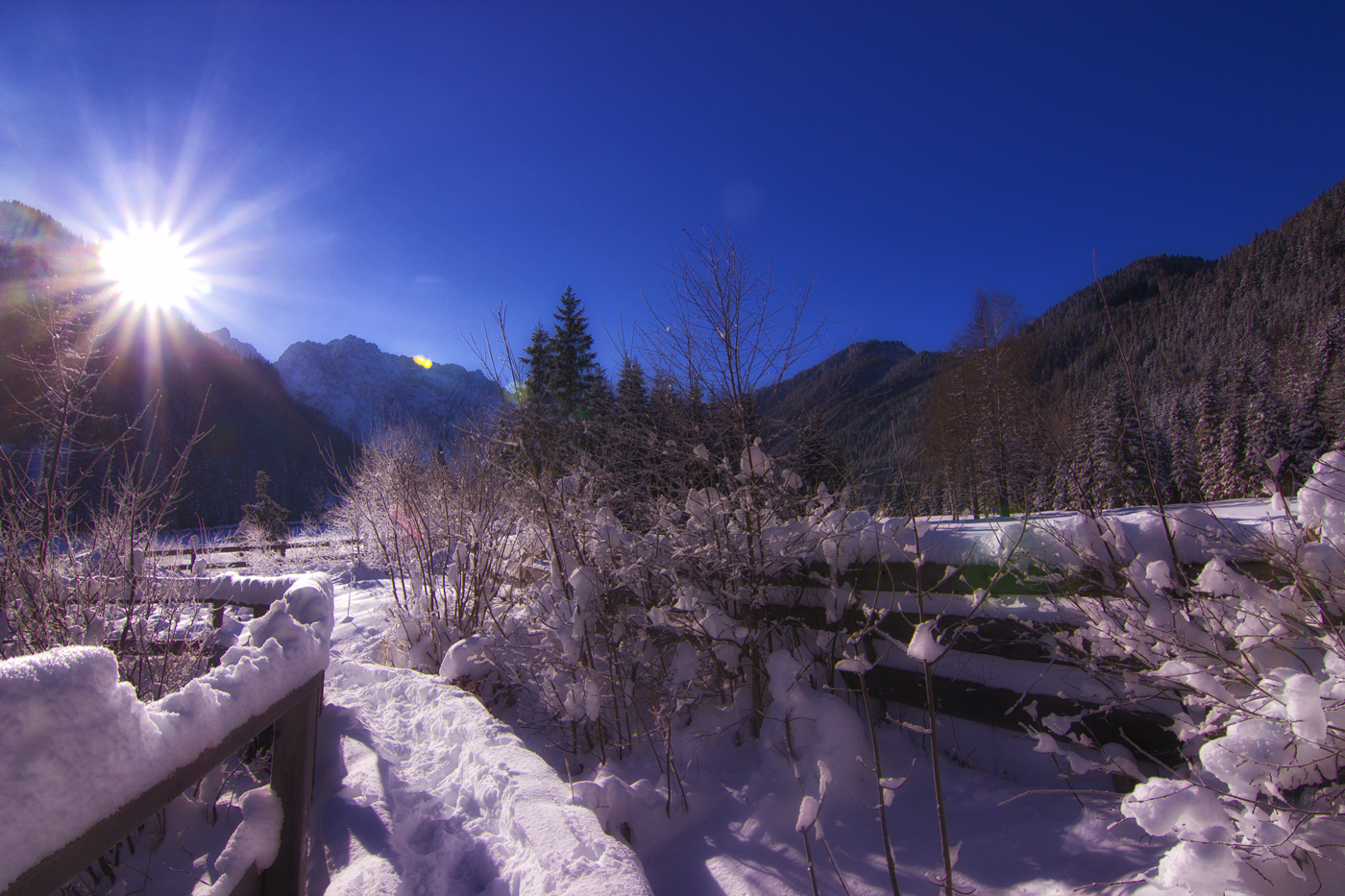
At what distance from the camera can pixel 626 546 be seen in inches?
161

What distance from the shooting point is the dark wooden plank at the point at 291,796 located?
6.11ft

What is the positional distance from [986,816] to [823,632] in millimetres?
1216

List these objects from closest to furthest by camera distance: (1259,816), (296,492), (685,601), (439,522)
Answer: (1259,816)
(685,601)
(439,522)
(296,492)

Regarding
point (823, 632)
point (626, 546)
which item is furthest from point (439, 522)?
point (823, 632)

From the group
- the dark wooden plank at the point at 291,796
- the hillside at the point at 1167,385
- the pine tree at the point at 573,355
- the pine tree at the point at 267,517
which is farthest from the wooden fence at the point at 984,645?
the pine tree at the point at 267,517

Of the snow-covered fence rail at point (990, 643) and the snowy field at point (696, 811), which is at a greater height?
the snow-covered fence rail at point (990, 643)

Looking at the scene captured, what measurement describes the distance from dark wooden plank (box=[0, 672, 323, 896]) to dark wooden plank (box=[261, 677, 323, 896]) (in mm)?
438

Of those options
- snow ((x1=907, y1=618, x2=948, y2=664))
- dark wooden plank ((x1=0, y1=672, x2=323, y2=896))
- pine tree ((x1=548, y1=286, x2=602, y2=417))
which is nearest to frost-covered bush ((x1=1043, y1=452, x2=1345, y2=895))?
snow ((x1=907, y1=618, x2=948, y2=664))

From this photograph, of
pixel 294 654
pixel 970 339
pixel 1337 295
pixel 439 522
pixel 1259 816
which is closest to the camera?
pixel 1259 816

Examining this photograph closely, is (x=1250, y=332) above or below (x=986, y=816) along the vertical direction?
above

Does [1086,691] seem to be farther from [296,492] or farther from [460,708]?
[296,492]

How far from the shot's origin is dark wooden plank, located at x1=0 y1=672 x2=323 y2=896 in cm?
83

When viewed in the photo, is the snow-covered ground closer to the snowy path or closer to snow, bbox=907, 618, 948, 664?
the snowy path

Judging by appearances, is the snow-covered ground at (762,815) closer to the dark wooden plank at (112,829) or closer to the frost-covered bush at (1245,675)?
the frost-covered bush at (1245,675)
